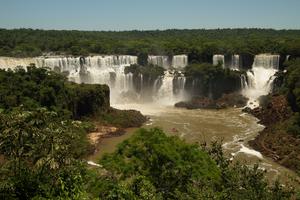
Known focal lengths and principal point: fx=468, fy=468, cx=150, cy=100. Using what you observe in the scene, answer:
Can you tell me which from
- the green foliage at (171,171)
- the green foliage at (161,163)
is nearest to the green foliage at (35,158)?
the green foliage at (171,171)

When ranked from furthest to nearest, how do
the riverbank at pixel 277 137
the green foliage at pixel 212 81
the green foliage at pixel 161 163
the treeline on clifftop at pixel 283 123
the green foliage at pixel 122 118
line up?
the green foliage at pixel 212 81 → the green foliage at pixel 122 118 → the treeline on clifftop at pixel 283 123 → the riverbank at pixel 277 137 → the green foliage at pixel 161 163

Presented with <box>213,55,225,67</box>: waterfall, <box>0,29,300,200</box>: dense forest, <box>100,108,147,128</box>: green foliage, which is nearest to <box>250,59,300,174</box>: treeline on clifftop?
<box>0,29,300,200</box>: dense forest

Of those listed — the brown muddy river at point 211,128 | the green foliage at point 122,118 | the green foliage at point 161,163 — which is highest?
the green foliage at point 161,163

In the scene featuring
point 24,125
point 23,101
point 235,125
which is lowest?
point 235,125

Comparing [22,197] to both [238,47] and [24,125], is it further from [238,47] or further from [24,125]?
[238,47]

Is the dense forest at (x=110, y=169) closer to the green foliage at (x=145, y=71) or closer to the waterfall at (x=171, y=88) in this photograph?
the waterfall at (x=171, y=88)

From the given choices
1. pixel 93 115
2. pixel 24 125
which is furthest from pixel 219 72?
pixel 24 125

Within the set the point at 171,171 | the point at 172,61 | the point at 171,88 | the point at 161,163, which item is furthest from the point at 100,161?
the point at 172,61

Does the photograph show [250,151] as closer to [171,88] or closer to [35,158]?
[171,88]
